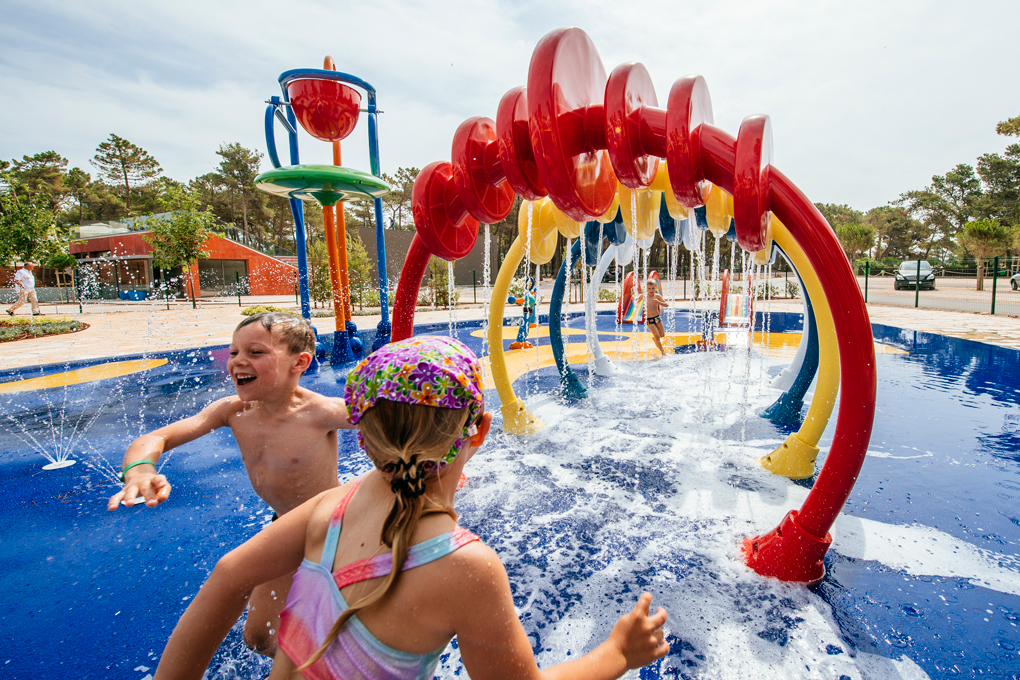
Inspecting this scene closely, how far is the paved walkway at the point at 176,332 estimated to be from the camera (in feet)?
32.1

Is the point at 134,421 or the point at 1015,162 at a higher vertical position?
the point at 1015,162

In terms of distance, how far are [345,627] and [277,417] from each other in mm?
1470

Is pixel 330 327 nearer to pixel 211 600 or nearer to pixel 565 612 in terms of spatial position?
pixel 565 612

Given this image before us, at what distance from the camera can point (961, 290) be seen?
27078 millimetres

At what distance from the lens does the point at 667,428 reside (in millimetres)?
5176

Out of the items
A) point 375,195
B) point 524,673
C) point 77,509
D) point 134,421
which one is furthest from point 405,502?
point 375,195

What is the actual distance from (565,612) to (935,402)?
5991 mm

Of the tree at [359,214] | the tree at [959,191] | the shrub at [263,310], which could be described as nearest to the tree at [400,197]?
the tree at [359,214]

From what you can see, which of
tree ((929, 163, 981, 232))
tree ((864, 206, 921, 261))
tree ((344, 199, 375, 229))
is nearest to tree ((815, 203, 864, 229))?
tree ((864, 206, 921, 261))

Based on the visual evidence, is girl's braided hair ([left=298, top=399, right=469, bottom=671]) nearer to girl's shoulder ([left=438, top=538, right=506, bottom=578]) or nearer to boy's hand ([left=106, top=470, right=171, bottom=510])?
girl's shoulder ([left=438, top=538, right=506, bottom=578])

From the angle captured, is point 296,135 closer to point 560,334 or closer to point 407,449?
point 560,334

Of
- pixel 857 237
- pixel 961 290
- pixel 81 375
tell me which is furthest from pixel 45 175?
pixel 857 237

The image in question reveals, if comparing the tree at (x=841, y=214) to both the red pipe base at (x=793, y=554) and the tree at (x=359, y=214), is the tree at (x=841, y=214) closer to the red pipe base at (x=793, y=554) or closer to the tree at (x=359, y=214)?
the tree at (x=359, y=214)

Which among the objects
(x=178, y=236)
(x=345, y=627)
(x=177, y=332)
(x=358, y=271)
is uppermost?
(x=178, y=236)
